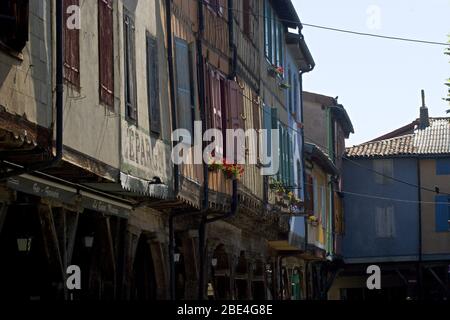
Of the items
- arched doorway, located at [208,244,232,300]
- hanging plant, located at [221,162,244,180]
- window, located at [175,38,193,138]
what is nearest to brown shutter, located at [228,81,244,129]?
hanging plant, located at [221,162,244,180]

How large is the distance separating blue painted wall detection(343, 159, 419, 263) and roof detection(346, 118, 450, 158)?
84 cm

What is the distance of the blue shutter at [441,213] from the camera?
53.9 metres

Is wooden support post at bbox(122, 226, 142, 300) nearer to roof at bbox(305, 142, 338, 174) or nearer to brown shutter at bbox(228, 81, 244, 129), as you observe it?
brown shutter at bbox(228, 81, 244, 129)

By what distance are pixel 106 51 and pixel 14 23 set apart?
359 cm

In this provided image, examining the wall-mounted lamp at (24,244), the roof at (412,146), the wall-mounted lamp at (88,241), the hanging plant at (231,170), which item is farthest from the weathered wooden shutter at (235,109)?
the roof at (412,146)

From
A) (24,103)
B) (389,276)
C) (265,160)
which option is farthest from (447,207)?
(24,103)

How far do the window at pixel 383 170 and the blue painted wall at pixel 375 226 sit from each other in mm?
197

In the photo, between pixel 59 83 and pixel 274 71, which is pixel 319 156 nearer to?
pixel 274 71

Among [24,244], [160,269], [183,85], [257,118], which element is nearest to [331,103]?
[257,118]

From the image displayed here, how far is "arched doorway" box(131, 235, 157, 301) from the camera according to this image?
66.3 ft

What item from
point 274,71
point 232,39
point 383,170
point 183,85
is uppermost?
point 383,170

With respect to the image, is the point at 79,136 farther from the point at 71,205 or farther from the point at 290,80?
the point at 290,80

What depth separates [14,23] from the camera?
11086 mm

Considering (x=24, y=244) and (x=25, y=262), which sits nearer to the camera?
(x=24, y=244)
